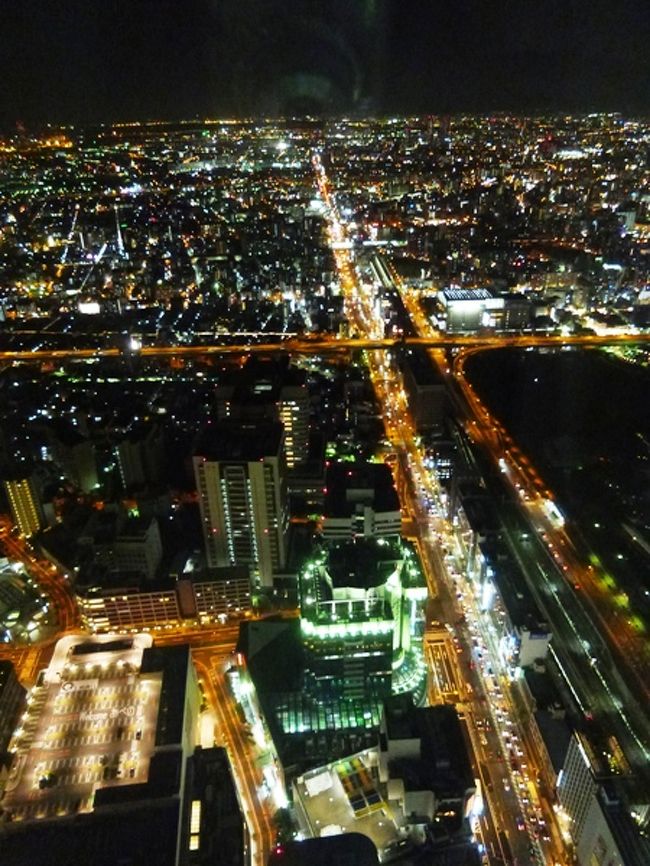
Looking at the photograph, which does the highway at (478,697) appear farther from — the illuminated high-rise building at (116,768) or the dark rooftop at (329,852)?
the illuminated high-rise building at (116,768)

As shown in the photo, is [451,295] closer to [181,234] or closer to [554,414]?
[554,414]

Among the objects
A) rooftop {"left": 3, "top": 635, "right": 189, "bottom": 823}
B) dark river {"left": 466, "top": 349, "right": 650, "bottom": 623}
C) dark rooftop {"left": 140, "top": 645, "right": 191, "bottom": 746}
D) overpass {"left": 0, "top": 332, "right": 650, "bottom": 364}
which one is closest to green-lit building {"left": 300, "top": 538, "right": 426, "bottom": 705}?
dark rooftop {"left": 140, "top": 645, "right": 191, "bottom": 746}

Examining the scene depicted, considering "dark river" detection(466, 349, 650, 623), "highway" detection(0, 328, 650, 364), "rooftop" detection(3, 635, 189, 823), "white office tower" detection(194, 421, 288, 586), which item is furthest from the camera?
"highway" detection(0, 328, 650, 364)

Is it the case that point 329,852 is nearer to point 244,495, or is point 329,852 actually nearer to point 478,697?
point 478,697

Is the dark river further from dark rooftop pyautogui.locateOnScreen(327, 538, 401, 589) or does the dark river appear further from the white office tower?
the white office tower

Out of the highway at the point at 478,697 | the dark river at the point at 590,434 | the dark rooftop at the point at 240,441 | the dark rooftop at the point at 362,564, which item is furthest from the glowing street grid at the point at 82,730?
the dark river at the point at 590,434

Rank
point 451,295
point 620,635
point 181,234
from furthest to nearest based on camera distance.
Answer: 1. point 181,234
2. point 451,295
3. point 620,635

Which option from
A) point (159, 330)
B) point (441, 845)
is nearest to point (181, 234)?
point (159, 330)
